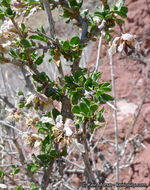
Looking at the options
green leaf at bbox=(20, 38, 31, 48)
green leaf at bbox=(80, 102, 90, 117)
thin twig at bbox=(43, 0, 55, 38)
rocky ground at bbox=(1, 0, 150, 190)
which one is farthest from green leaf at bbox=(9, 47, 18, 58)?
rocky ground at bbox=(1, 0, 150, 190)

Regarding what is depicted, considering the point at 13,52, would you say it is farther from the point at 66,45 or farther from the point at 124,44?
the point at 124,44

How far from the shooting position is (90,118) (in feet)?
2.36

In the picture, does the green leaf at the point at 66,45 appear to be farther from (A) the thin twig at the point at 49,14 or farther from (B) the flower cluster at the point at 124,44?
(B) the flower cluster at the point at 124,44

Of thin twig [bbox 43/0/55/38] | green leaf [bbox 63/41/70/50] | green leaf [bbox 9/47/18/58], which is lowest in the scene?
green leaf [bbox 9/47/18/58]

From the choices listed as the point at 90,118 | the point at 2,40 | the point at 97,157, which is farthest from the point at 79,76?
the point at 97,157

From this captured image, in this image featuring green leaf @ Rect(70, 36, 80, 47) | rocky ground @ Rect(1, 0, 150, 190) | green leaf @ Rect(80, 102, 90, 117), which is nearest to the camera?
green leaf @ Rect(80, 102, 90, 117)

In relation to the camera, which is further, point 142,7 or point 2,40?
point 142,7

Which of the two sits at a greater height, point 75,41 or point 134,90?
point 134,90

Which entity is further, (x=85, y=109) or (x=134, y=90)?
(x=134, y=90)

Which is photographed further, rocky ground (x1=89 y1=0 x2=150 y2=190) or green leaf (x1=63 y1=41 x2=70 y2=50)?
rocky ground (x1=89 y1=0 x2=150 y2=190)

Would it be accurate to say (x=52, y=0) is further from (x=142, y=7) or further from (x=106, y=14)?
(x=142, y=7)

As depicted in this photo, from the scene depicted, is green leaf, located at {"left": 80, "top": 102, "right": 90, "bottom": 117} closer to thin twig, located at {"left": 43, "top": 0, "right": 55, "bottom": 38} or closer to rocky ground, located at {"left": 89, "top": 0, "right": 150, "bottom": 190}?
thin twig, located at {"left": 43, "top": 0, "right": 55, "bottom": 38}

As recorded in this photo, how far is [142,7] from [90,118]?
236 cm

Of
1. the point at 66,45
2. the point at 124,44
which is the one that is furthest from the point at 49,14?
the point at 124,44
